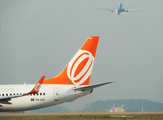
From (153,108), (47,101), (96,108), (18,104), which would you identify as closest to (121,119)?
(47,101)

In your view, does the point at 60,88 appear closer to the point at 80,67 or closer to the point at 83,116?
the point at 80,67

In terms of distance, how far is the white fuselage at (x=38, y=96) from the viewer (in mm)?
31906

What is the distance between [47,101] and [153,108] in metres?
70.0

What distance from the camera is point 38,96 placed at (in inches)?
1276

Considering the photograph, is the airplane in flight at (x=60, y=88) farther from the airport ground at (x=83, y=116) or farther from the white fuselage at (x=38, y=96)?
the airport ground at (x=83, y=116)

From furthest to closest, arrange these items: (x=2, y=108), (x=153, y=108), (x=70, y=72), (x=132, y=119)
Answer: (x=153, y=108), (x=70, y=72), (x=2, y=108), (x=132, y=119)

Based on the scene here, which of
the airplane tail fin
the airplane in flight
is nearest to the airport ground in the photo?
the airplane in flight

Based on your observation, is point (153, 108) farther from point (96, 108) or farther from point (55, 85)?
point (55, 85)

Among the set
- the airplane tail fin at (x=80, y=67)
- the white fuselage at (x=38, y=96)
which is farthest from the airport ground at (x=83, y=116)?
the airplane tail fin at (x=80, y=67)

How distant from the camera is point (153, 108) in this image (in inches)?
3807

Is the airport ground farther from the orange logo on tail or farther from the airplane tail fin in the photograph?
the orange logo on tail

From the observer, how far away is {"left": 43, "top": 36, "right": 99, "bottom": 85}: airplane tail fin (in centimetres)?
3425

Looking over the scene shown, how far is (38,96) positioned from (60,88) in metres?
2.50

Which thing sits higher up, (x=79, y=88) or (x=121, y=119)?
(x=79, y=88)
